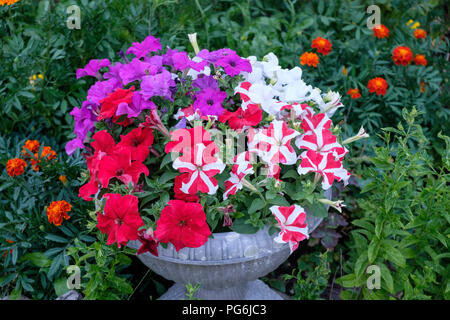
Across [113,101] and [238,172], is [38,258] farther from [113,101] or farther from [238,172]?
[238,172]

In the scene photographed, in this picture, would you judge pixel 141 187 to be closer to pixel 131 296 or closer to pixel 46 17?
pixel 131 296

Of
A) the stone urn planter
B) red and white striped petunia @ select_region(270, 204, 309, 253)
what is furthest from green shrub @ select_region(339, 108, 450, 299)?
red and white striped petunia @ select_region(270, 204, 309, 253)

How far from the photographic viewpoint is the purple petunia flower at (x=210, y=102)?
4.51 ft

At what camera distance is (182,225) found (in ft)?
4.02

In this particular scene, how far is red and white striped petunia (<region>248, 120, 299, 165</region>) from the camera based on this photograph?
1.27 meters

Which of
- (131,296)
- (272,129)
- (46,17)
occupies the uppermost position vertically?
(46,17)

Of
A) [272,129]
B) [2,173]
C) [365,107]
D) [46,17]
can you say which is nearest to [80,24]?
[46,17]

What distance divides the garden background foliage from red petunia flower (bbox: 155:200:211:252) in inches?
10.4

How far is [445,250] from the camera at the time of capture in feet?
5.72

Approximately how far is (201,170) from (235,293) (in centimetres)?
83

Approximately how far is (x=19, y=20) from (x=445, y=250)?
8.24ft

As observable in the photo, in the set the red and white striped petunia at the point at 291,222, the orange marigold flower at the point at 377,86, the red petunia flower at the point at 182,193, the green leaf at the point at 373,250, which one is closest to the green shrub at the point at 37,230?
the red petunia flower at the point at 182,193
